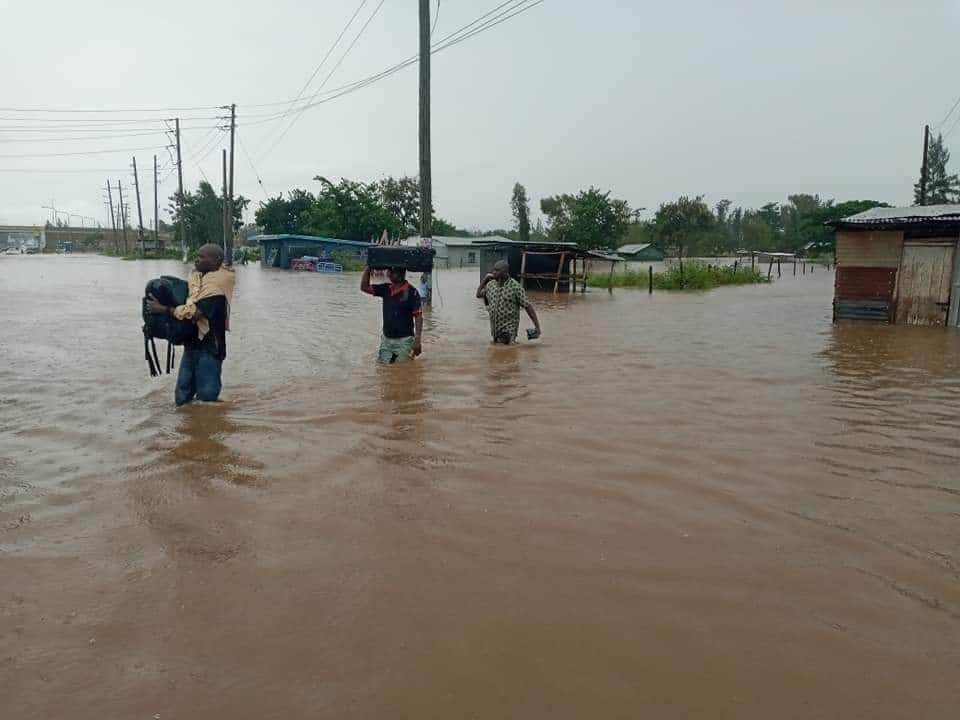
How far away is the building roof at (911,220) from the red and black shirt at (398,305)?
33.9ft

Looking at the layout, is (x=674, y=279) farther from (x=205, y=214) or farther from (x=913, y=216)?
(x=205, y=214)

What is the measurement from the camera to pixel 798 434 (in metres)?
5.38

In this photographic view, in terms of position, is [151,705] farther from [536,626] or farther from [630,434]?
[630,434]

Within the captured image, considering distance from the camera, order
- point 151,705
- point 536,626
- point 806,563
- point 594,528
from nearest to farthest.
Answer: point 151,705 → point 536,626 → point 806,563 → point 594,528

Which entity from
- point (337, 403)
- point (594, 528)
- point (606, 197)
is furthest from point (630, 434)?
point (606, 197)

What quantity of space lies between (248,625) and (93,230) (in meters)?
128

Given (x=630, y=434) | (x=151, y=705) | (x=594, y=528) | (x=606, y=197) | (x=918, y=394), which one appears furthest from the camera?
(x=606, y=197)

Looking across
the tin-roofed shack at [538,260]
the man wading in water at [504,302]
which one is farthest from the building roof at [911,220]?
the tin-roofed shack at [538,260]

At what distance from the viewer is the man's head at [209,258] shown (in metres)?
5.79

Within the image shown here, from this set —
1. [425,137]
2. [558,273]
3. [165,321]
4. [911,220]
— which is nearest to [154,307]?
[165,321]

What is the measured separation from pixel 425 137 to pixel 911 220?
34.1 feet

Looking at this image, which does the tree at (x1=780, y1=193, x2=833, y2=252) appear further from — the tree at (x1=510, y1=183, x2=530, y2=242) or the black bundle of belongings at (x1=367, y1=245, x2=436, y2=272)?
the black bundle of belongings at (x1=367, y1=245, x2=436, y2=272)

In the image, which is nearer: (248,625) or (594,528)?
(248,625)

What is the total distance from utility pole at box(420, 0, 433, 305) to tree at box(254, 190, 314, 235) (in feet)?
151
